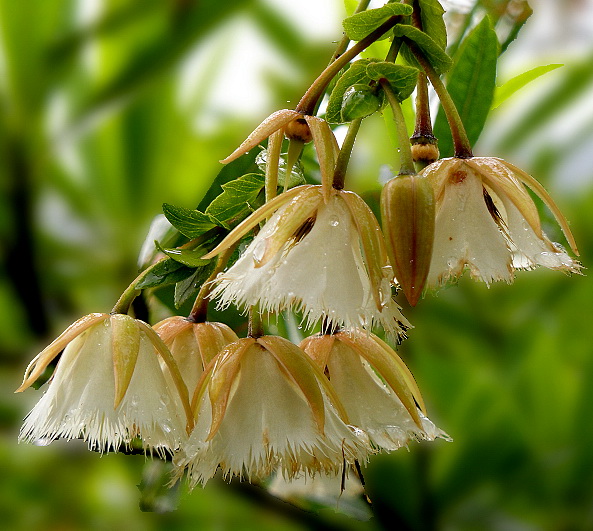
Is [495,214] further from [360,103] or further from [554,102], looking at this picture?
[554,102]

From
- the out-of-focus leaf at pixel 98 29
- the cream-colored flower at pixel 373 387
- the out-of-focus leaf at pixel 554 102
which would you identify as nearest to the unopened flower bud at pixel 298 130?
the cream-colored flower at pixel 373 387

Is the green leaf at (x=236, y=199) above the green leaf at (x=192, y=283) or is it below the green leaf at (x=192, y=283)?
above

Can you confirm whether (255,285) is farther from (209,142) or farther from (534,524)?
(209,142)

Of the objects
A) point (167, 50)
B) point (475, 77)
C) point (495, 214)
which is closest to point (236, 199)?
point (495, 214)

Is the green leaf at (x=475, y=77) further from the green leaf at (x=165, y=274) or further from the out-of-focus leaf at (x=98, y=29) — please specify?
the out-of-focus leaf at (x=98, y=29)

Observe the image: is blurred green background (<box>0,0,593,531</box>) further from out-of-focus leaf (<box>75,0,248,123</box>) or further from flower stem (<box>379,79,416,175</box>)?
flower stem (<box>379,79,416,175</box>)

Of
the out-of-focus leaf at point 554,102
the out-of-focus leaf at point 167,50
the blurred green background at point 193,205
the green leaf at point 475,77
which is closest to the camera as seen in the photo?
the green leaf at point 475,77

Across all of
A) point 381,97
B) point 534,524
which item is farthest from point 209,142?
point 381,97
